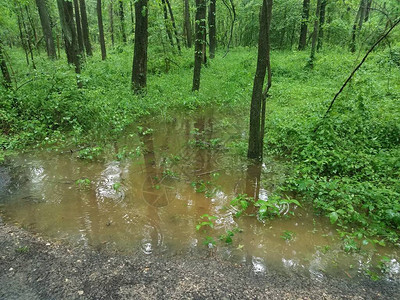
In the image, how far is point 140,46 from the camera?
10156 millimetres

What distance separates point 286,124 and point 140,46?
256 inches

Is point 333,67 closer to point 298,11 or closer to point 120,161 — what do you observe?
point 298,11

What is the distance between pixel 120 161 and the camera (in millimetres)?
6027

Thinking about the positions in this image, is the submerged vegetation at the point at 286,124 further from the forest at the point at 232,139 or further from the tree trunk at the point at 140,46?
the tree trunk at the point at 140,46

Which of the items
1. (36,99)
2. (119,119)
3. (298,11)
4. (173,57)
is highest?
(298,11)

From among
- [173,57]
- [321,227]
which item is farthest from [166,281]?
[173,57]

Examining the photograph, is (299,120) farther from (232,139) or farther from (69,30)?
(69,30)

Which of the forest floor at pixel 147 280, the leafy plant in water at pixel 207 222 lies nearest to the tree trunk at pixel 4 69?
the forest floor at pixel 147 280

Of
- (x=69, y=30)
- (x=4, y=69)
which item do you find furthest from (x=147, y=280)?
(x=69, y=30)

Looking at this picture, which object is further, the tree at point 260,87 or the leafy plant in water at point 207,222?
the tree at point 260,87

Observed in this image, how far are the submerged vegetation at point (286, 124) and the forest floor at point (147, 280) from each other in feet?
1.93

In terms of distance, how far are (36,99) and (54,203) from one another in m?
4.69

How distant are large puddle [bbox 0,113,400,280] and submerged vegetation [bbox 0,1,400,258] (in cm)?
16

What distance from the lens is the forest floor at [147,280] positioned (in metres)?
2.80
